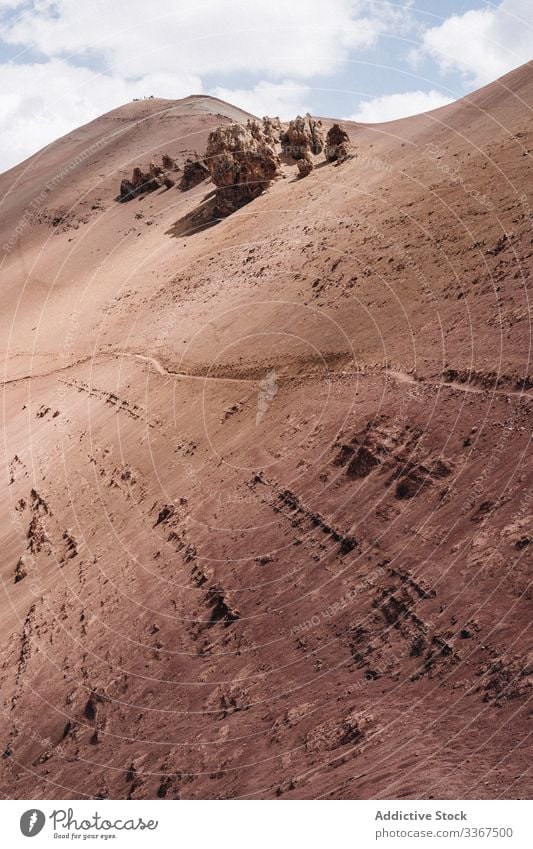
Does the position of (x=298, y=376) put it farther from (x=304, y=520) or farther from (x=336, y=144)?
(x=336, y=144)

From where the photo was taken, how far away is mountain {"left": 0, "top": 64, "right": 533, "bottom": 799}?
41.9ft

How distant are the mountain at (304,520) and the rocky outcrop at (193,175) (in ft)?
91.0

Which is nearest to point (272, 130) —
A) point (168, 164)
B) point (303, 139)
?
point (303, 139)

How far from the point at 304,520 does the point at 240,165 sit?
35.6 metres

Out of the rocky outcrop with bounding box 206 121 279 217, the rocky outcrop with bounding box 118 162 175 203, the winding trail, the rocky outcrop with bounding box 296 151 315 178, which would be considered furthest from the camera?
the rocky outcrop with bounding box 118 162 175 203

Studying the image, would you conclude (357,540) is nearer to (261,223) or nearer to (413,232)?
(413,232)

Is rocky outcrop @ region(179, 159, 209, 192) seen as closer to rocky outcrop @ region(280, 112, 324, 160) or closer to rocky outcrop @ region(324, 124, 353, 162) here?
rocky outcrop @ region(280, 112, 324, 160)

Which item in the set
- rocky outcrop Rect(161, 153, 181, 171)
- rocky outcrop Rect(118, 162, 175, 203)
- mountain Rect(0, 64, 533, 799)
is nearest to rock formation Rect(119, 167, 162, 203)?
rocky outcrop Rect(118, 162, 175, 203)

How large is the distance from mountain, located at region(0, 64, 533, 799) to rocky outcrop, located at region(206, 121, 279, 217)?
11339 mm

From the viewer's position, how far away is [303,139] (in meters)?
49.7

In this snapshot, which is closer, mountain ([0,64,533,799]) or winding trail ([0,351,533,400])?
mountain ([0,64,533,799])

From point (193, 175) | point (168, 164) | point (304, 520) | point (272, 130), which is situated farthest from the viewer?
point (168, 164)

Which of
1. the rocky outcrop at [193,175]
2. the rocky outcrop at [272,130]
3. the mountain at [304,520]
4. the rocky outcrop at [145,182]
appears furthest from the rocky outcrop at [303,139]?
the rocky outcrop at [145,182]

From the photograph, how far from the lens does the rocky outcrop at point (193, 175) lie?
6203cm
